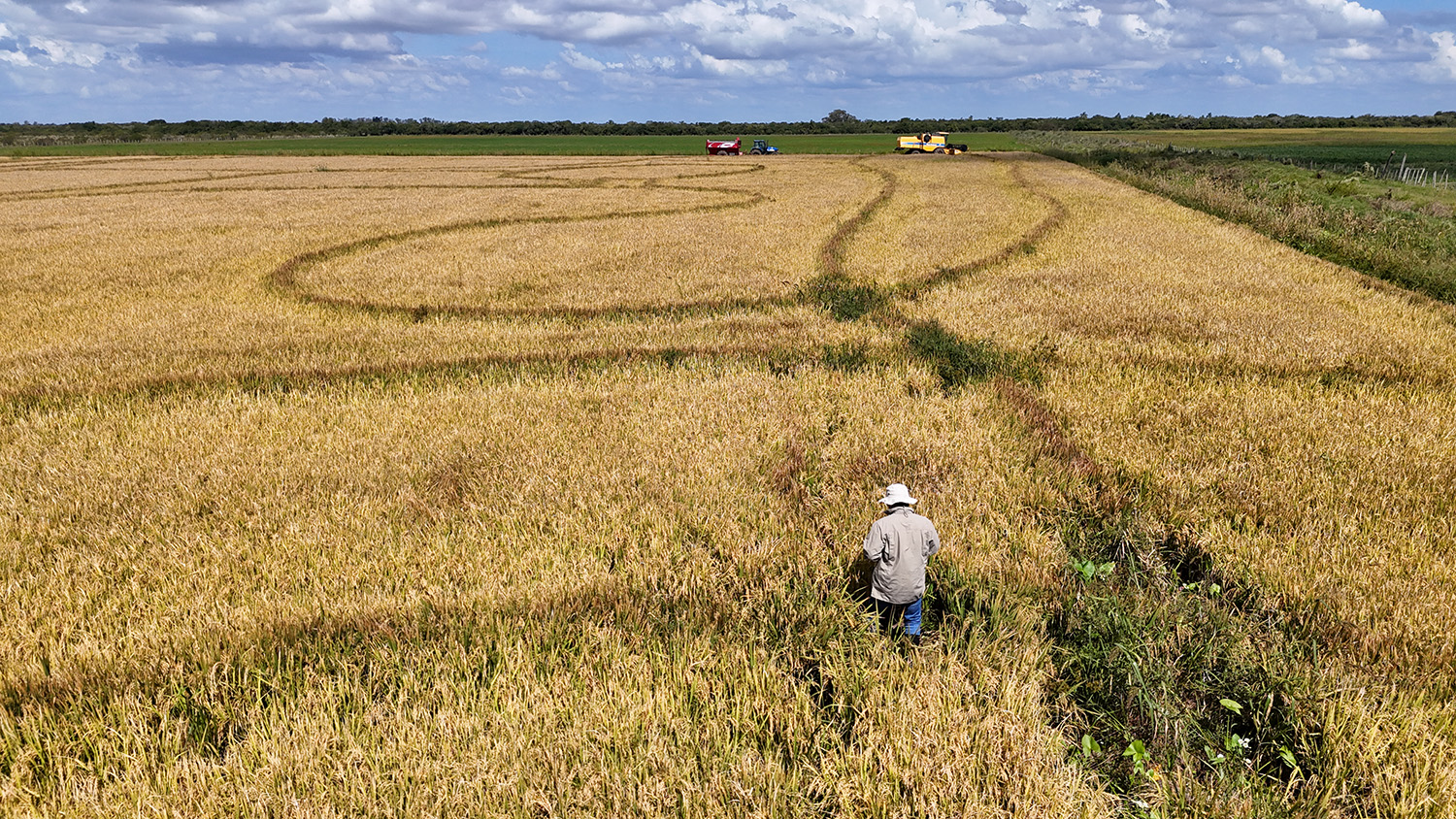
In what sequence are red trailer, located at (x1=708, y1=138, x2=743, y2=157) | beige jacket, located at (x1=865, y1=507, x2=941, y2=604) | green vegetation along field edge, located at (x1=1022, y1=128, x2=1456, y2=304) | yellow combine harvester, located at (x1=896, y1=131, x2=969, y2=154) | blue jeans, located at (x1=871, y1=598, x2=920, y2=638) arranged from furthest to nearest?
1. yellow combine harvester, located at (x1=896, y1=131, x2=969, y2=154)
2. red trailer, located at (x1=708, y1=138, x2=743, y2=157)
3. green vegetation along field edge, located at (x1=1022, y1=128, x2=1456, y2=304)
4. blue jeans, located at (x1=871, y1=598, x2=920, y2=638)
5. beige jacket, located at (x1=865, y1=507, x2=941, y2=604)

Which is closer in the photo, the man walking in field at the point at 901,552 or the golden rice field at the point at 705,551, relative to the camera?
the golden rice field at the point at 705,551

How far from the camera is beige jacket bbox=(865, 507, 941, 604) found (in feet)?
12.3

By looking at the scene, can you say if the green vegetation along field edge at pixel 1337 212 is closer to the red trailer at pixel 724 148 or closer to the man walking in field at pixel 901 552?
the man walking in field at pixel 901 552

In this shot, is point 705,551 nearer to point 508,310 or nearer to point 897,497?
point 897,497

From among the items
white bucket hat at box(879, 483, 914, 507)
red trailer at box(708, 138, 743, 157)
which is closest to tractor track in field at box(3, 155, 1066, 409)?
white bucket hat at box(879, 483, 914, 507)

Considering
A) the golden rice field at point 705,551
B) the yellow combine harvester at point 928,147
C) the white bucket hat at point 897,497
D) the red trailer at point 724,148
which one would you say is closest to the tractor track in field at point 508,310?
the golden rice field at point 705,551

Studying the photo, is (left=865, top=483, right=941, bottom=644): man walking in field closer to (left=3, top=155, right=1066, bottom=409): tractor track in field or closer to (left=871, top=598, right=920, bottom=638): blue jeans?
(left=871, top=598, right=920, bottom=638): blue jeans

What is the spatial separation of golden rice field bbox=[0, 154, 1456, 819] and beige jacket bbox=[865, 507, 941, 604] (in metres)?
0.34

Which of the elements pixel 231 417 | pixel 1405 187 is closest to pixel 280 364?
pixel 231 417

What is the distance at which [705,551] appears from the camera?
471 cm

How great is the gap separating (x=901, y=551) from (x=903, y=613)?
42 cm

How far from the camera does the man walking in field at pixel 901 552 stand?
376 centimetres

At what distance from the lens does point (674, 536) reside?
193 inches

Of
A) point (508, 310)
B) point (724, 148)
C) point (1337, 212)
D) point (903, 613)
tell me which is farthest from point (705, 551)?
point (724, 148)
